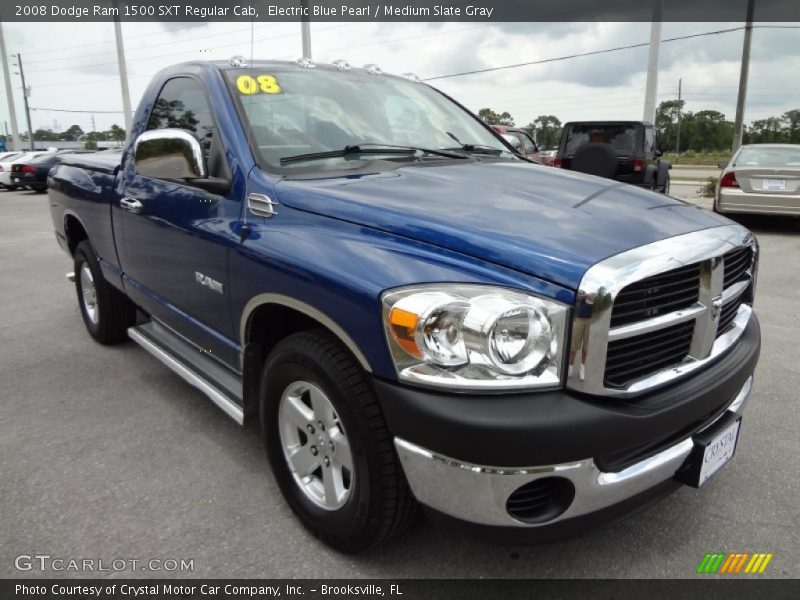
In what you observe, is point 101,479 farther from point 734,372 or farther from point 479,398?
point 734,372

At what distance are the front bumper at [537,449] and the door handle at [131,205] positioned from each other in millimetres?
2160

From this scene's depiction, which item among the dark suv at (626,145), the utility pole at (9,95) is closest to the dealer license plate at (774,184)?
the dark suv at (626,145)

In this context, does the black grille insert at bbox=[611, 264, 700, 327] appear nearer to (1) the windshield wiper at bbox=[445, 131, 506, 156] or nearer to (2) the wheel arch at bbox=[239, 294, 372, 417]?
(2) the wheel arch at bbox=[239, 294, 372, 417]

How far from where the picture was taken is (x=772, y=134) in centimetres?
4694

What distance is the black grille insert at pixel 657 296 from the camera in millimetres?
1784

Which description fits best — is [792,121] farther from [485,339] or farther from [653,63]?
[485,339]

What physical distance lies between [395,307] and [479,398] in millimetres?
355

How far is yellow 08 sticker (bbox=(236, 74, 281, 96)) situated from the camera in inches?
111

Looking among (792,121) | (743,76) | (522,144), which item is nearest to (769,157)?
(522,144)

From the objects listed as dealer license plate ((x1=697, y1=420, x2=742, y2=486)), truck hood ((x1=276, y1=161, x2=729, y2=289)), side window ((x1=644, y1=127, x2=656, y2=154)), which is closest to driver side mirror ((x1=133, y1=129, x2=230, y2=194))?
truck hood ((x1=276, y1=161, x2=729, y2=289))

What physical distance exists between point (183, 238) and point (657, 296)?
2.09 m

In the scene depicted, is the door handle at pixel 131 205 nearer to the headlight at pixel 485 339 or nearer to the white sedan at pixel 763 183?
the headlight at pixel 485 339

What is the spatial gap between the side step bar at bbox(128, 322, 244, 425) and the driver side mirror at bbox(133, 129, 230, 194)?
869mm

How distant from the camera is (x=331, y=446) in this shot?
2180mm
